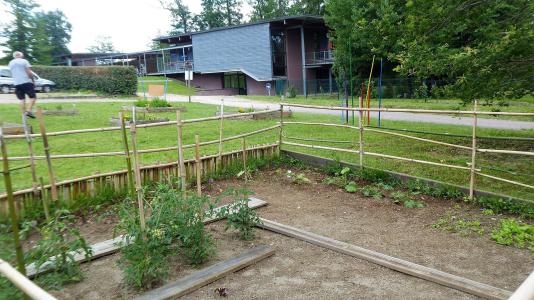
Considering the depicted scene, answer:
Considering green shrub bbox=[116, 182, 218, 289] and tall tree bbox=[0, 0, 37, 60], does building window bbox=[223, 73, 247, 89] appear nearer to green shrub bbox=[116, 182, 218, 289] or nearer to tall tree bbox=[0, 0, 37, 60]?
tall tree bbox=[0, 0, 37, 60]

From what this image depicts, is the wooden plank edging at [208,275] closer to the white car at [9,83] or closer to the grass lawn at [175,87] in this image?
the white car at [9,83]

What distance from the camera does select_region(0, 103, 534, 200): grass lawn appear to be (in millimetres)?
6465

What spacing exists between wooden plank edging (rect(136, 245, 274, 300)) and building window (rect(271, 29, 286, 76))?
89.2 feet

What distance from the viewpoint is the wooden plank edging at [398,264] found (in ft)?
11.4

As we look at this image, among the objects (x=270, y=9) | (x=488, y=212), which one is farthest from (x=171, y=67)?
(x=488, y=212)

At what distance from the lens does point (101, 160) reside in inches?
284

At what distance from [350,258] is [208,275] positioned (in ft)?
4.75

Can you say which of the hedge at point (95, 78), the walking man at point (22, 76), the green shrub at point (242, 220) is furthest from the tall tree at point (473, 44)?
the hedge at point (95, 78)

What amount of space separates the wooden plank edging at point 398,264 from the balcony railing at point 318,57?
26.7 meters

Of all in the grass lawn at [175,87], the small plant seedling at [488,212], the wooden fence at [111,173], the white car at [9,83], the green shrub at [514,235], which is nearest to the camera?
the green shrub at [514,235]

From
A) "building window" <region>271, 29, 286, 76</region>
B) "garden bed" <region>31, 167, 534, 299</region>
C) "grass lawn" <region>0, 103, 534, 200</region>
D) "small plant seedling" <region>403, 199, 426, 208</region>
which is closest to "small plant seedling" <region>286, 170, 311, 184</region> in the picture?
"garden bed" <region>31, 167, 534, 299</region>

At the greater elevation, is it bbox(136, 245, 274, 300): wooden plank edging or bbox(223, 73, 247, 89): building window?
bbox(223, 73, 247, 89): building window

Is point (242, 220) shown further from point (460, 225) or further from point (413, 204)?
point (460, 225)

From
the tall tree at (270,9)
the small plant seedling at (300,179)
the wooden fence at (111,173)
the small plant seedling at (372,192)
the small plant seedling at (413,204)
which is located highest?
the tall tree at (270,9)
